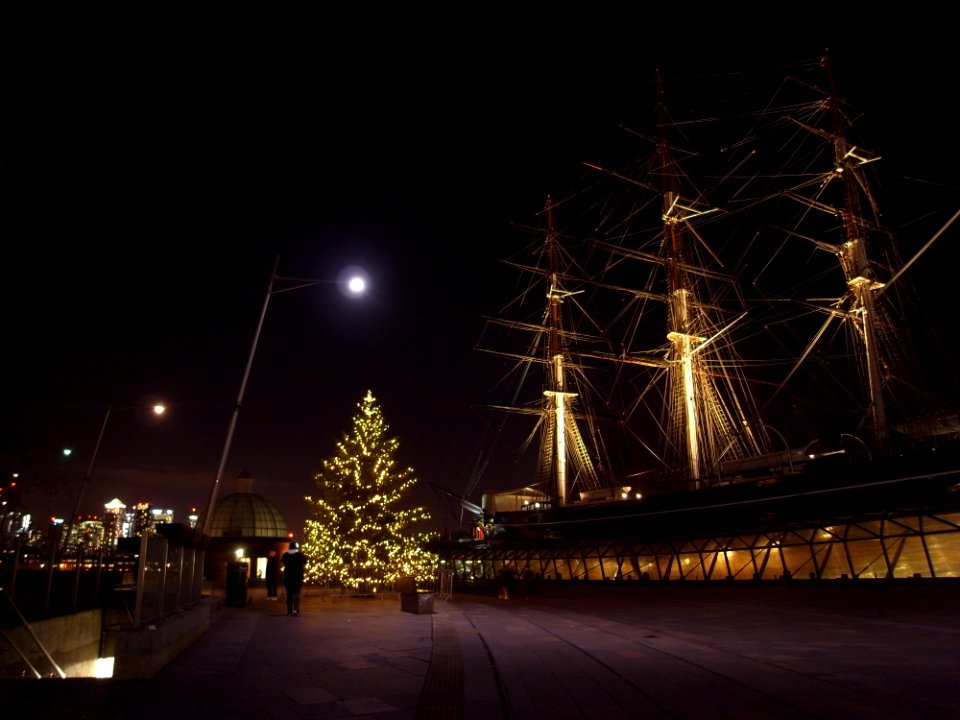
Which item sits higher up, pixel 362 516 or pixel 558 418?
pixel 558 418

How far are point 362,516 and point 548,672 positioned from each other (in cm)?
2347

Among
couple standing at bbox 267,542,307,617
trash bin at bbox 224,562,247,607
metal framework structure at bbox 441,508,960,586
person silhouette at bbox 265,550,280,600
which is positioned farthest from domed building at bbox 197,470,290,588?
couple standing at bbox 267,542,307,617

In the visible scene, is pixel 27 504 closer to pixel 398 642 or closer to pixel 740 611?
pixel 398 642

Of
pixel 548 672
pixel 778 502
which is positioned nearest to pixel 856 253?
pixel 778 502

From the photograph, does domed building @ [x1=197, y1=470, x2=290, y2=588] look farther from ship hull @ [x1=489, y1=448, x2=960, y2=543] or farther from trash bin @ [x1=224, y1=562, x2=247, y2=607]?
trash bin @ [x1=224, y1=562, x2=247, y2=607]

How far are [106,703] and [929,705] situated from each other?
8080mm

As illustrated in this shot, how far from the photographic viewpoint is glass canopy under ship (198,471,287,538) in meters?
41.9

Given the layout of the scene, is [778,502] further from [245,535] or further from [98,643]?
[245,535]

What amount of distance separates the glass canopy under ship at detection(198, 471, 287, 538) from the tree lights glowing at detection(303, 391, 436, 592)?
12.5 metres

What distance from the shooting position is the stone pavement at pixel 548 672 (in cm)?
633

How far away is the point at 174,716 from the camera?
6141 millimetres

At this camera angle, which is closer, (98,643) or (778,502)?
(98,643)

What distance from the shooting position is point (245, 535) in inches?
1642

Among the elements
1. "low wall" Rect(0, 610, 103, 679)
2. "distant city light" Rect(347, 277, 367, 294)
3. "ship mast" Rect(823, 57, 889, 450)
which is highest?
"ship mast" Rect(823, 57, 889, 450)
